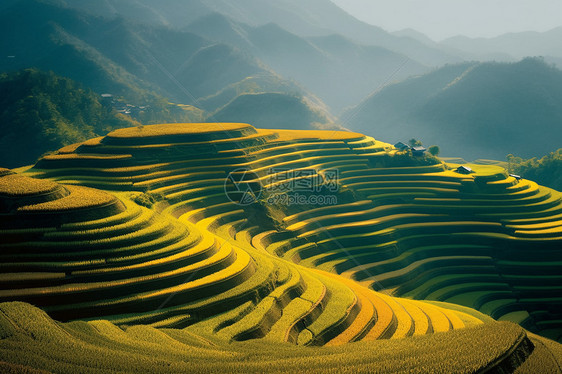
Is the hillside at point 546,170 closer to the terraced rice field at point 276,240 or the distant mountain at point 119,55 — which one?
the terraced rice field at point 276,240

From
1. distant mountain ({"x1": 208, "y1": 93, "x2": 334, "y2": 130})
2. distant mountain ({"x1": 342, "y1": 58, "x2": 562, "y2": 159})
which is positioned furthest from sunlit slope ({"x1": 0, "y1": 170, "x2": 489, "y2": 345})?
distant mountain ({"x1": 342, "y1": 58, "x2": 562, "y2": 159})

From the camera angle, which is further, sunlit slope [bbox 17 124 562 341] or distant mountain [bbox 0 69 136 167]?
distant mountain [bbox 0 69 136 167]

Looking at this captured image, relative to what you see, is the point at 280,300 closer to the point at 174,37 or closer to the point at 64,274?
the point at 64,274

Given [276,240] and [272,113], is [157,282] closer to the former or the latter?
[276,240]

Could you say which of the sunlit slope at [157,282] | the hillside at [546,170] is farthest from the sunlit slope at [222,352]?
the hillside at [546,170]

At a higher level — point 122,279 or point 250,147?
point 250,147

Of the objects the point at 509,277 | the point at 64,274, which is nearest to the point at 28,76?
the point at 64,274

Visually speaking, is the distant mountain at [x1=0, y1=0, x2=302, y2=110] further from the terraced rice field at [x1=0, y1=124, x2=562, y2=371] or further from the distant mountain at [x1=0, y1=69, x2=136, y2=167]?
the terraced rice field at [x1=0, y1=124, x2=562, y2=371]
